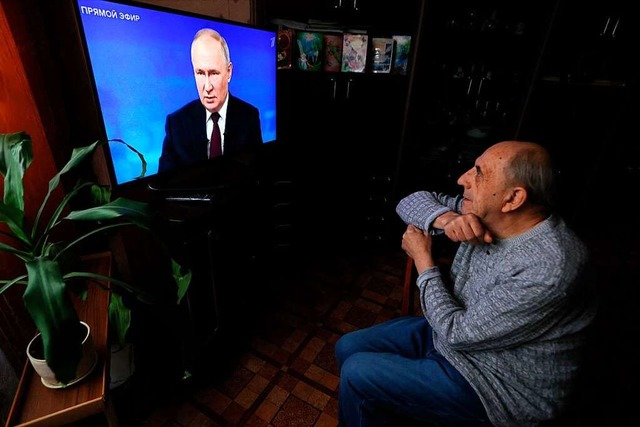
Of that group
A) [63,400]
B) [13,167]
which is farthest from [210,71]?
[63,400]

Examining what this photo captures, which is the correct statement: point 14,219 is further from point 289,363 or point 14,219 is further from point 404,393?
point 289,363

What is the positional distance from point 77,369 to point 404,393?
0.89m

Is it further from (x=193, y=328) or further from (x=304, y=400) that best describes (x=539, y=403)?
(x=193, y=328)

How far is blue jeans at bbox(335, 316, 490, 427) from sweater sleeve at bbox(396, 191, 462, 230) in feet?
1.50

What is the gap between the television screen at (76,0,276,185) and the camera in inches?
41.5

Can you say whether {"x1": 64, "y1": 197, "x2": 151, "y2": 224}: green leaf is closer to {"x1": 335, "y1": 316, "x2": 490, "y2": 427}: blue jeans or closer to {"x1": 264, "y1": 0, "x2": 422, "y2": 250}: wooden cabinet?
{"x1": 335, "y1": 316, "x2": 490, "y2": 427}: blue jeans

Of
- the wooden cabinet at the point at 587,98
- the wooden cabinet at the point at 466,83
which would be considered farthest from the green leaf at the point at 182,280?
the wooden cabinet at the point at 587,98

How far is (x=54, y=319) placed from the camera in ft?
2.11

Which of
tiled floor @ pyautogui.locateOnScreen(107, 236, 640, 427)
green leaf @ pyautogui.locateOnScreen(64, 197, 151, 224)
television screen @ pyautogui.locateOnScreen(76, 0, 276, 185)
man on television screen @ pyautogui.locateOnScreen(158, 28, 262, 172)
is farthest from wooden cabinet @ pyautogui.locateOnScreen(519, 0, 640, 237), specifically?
green leaf @ pyautogui.locateOnScreen(64, 197, 151, 224)

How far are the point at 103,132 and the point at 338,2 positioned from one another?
1.72 m

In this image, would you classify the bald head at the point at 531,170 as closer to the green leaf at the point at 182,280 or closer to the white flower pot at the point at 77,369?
the green leaf at the point at 182,280

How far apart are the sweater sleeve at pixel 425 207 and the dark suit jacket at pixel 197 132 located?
3.02 ft

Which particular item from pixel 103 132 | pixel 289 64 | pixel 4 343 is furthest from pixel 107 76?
pixel 289 64

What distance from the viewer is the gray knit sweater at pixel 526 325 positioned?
32.0 inches
